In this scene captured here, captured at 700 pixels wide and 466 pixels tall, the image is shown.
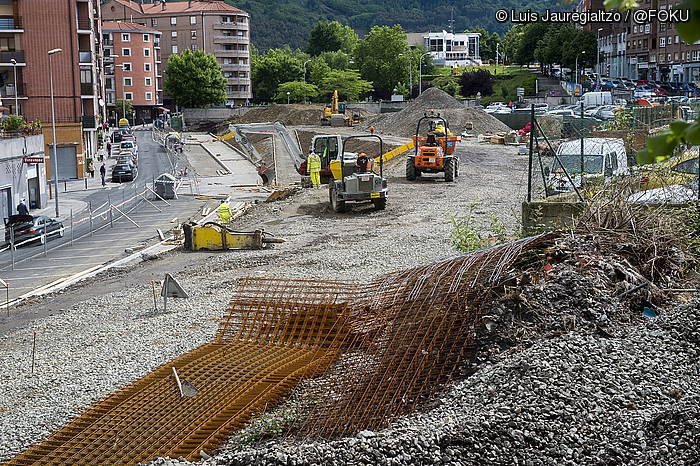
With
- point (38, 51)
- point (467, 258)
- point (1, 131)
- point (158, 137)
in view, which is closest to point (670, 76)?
point (158, 137)

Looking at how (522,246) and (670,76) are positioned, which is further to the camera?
(670,76)

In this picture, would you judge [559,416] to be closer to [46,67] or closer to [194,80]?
[46,67]

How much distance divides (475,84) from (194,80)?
1466 inches

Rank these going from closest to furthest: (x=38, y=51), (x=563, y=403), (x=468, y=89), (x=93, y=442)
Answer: (x=563, y=403)
(x=93, y=442)
(x=38, y=51)
(x=468, y=89)

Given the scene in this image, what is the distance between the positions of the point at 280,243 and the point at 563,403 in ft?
55.1

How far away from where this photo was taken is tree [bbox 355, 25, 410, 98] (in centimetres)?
11925

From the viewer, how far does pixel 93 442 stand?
1009cm

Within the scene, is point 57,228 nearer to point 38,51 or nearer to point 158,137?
point 38,51

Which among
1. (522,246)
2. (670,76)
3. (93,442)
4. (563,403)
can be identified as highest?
(670,76)

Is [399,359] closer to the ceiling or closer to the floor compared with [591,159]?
closer to the floor

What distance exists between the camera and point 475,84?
4660 inches

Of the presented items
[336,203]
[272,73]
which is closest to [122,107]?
[272,73]

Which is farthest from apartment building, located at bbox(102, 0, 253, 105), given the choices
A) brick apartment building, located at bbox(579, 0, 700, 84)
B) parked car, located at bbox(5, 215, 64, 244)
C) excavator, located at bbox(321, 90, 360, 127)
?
parked car, located at bbox(5, 215, 64, 244)

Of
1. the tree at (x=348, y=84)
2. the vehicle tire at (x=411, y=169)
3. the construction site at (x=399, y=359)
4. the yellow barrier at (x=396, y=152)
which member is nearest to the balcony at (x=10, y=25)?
the yellow barrier at (x=396, y=152)
